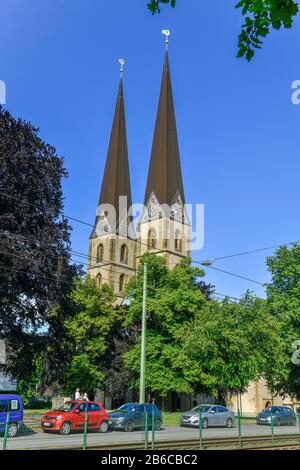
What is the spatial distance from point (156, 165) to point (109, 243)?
1469cm

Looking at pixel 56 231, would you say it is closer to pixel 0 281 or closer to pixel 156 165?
pixel 0 281

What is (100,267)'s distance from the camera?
3497 inches

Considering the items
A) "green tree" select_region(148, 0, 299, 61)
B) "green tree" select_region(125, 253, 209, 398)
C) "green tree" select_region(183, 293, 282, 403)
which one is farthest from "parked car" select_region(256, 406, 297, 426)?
"green tree" select_region(148, 0, 299, 61)

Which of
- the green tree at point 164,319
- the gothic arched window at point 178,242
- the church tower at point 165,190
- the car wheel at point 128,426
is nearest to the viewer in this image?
the car wheel at point 128,426

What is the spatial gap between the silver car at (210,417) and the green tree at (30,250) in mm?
8147

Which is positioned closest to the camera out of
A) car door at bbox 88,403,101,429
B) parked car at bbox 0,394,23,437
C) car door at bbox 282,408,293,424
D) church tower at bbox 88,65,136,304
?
parked car at bbox 0,394,23,437

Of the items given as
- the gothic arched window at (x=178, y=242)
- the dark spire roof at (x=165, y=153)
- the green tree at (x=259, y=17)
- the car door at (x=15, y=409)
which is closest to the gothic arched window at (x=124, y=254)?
the gothic arched window at (x=178, y=242)

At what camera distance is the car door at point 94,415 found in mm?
24078

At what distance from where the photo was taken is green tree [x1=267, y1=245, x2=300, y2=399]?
43.7 meters

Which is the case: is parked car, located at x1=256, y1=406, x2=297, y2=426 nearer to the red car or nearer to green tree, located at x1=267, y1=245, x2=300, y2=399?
green tree, located at x1=267, y1=245, x2=300, y2=399

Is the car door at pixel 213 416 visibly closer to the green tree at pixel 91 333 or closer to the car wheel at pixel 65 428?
the car wheel at pixel 65 428

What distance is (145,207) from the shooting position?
88.6m

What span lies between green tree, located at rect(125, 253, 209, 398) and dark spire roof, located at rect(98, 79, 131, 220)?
124 feet

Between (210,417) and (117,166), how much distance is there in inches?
2456
